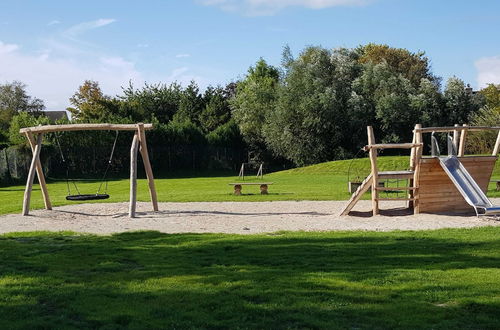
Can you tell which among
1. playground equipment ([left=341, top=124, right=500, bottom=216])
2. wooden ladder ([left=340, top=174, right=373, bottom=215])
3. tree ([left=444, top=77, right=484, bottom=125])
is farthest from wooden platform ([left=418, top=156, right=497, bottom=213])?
tree ([left=444, top=77, right=484, bottom=125])

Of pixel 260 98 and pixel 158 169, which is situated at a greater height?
pixel 260 98

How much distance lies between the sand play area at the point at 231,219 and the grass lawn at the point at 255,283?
2002mm

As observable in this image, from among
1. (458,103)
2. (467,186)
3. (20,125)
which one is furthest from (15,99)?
(467,186)

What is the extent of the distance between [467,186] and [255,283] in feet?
30.0

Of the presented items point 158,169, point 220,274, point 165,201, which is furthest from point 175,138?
point 220,274

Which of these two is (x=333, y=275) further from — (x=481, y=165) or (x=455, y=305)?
(x=481, y=165)

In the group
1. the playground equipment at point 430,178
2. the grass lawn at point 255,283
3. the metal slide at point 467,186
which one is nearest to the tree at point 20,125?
the playground equipment at point 430,178

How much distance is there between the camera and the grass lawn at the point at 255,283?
581 cm

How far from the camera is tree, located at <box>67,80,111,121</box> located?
55.0 m

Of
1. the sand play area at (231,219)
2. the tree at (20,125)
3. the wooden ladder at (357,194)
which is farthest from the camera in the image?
the tree at (20,125)

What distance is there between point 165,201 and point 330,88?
27.6 m

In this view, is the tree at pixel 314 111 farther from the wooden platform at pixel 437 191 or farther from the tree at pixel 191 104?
the wooden platform at pixel 437 191

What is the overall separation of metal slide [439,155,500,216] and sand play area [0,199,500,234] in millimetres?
306

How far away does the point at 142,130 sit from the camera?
1680 cm
